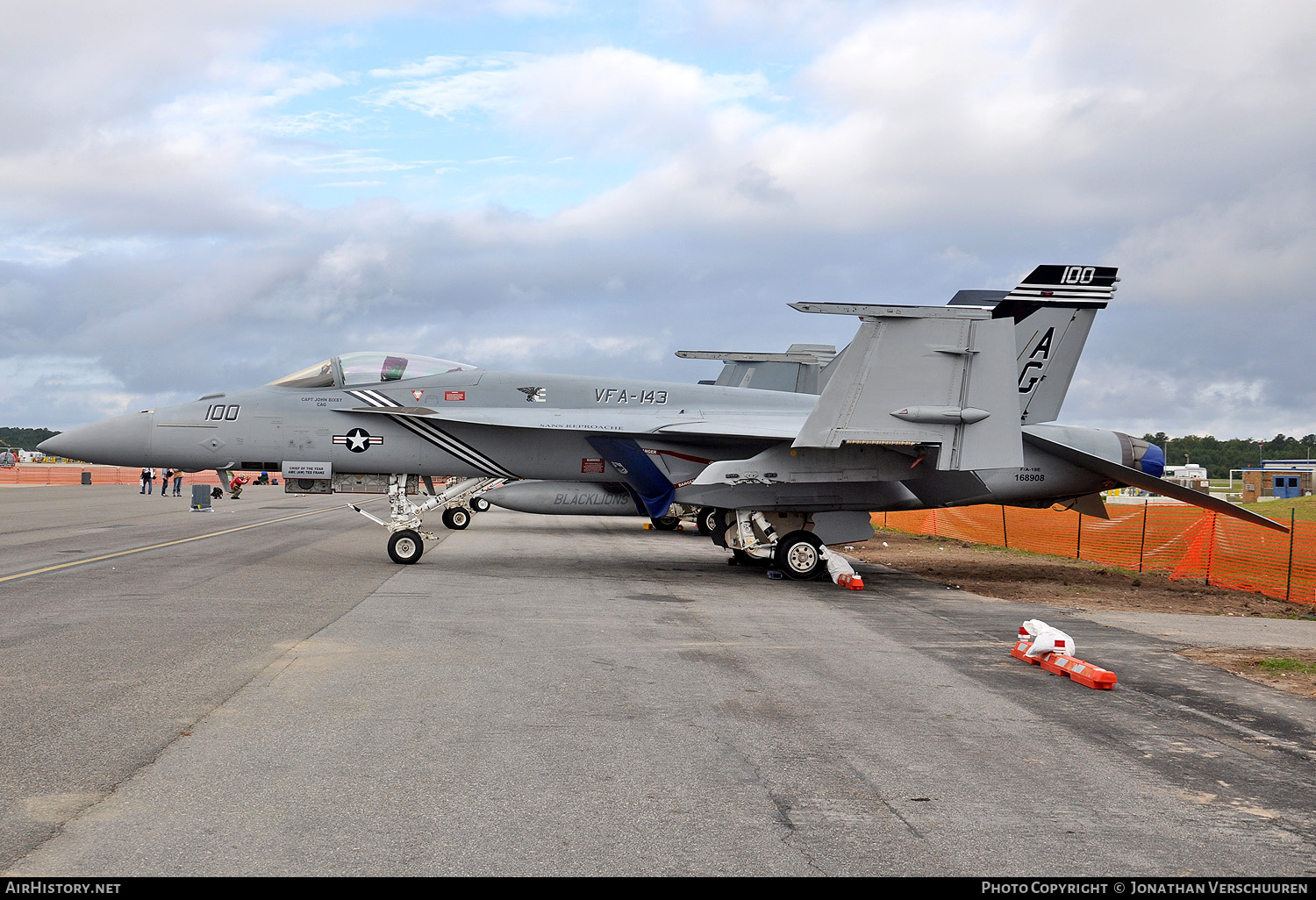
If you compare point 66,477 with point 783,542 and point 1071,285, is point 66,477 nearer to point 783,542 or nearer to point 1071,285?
point 783,542

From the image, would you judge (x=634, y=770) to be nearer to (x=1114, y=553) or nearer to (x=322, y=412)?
(x=322, y=412)

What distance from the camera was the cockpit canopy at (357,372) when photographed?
15.1 m

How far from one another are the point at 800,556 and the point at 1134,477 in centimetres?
527

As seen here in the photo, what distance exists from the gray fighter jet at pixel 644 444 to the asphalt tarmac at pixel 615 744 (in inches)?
152

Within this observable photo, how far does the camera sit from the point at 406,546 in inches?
594

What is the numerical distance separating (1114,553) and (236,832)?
63.7 ft

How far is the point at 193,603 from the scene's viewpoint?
397 inches

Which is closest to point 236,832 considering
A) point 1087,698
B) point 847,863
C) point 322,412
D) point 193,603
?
point 847,863

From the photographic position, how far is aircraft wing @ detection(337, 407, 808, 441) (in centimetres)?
1448

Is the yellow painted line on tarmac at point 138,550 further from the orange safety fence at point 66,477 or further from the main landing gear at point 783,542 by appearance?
the orange safety fence at point 66,477

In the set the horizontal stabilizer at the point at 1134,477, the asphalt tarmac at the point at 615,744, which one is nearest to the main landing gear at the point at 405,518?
the asphalt tarmac at the point at 615,744

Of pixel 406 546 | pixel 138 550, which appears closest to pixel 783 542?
pixel 406 546

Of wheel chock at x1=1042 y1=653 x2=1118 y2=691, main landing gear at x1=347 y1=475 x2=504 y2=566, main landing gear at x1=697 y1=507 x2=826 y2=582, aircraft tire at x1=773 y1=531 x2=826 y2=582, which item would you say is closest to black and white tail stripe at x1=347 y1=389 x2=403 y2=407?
main landing gear at x1=347 y1=475 x2=504 y2=566

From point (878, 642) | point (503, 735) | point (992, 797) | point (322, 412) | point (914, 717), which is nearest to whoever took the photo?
point (992, 797)
